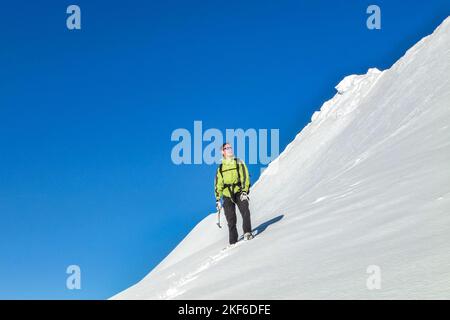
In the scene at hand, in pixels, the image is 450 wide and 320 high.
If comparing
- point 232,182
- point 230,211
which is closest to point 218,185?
point 232,182

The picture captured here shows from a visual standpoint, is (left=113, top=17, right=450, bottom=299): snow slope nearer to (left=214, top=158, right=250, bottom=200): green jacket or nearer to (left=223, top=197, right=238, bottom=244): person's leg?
(left=223, top=197, right=238, bottom=244): person's leg

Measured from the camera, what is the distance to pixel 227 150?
12.3 metres

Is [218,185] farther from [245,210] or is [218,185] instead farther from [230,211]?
[245,210]

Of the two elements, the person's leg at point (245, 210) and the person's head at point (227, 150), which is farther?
the person's leg at point (245, 210)

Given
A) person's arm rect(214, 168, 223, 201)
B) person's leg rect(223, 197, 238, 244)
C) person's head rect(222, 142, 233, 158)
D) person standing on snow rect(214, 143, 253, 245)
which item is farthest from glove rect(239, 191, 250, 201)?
person's head rect(222, 142, 233, 158)

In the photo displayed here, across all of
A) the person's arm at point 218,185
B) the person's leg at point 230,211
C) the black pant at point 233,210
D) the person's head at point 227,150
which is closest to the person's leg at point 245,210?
the black pant at point 233,210

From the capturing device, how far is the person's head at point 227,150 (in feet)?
40.1

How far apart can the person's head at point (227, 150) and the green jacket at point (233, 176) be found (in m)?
0.16

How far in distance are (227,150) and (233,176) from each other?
64cm

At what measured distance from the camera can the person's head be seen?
12211mm

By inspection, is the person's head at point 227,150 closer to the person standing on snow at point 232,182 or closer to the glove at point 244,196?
the person standing on snow at point 232,182
